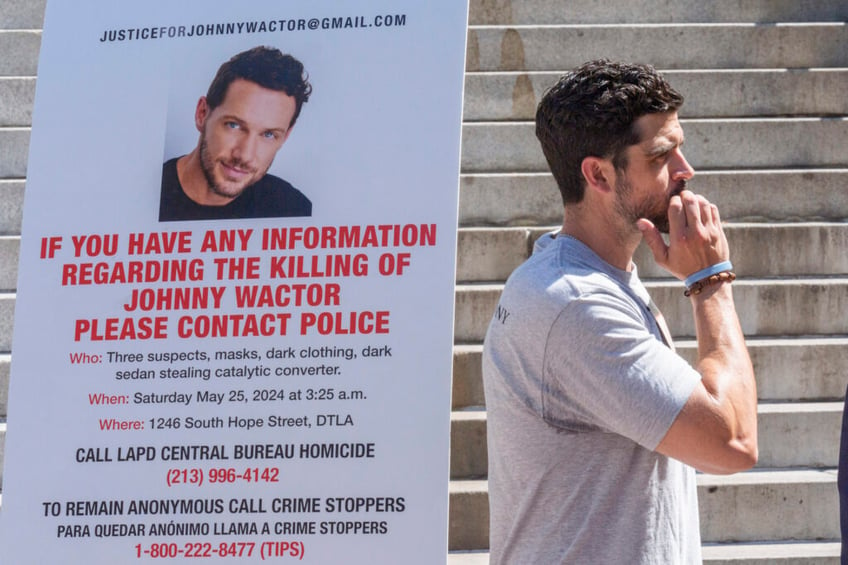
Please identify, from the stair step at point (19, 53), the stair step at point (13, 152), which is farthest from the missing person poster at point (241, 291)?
the stair step at point (19, 53)

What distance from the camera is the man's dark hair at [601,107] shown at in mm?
1455

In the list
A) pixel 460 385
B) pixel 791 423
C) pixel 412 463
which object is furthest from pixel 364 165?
pixel 791 423

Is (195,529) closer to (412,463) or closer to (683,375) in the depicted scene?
(412,463)

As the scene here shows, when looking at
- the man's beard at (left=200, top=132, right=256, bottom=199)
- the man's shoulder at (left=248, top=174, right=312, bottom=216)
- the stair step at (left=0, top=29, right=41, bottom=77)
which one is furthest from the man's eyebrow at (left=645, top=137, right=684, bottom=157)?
the stair step at (left=0, top=29, right=41, bottom=77)

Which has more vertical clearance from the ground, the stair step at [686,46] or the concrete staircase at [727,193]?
the stair step at [686,46]

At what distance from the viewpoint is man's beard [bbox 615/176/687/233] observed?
58.5 inches

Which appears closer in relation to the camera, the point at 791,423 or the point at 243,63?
the point at 243,63

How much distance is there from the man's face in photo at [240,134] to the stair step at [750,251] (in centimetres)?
197

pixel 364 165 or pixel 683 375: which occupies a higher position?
pixel 364 165

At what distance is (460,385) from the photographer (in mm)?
3691

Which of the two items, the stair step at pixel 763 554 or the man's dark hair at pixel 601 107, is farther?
the stair step at pixel 763 554

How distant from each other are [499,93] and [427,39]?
2.87 m

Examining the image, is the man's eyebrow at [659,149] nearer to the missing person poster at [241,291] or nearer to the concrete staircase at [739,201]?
the missing person poster at [241,291]

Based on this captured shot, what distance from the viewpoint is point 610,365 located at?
131cm
